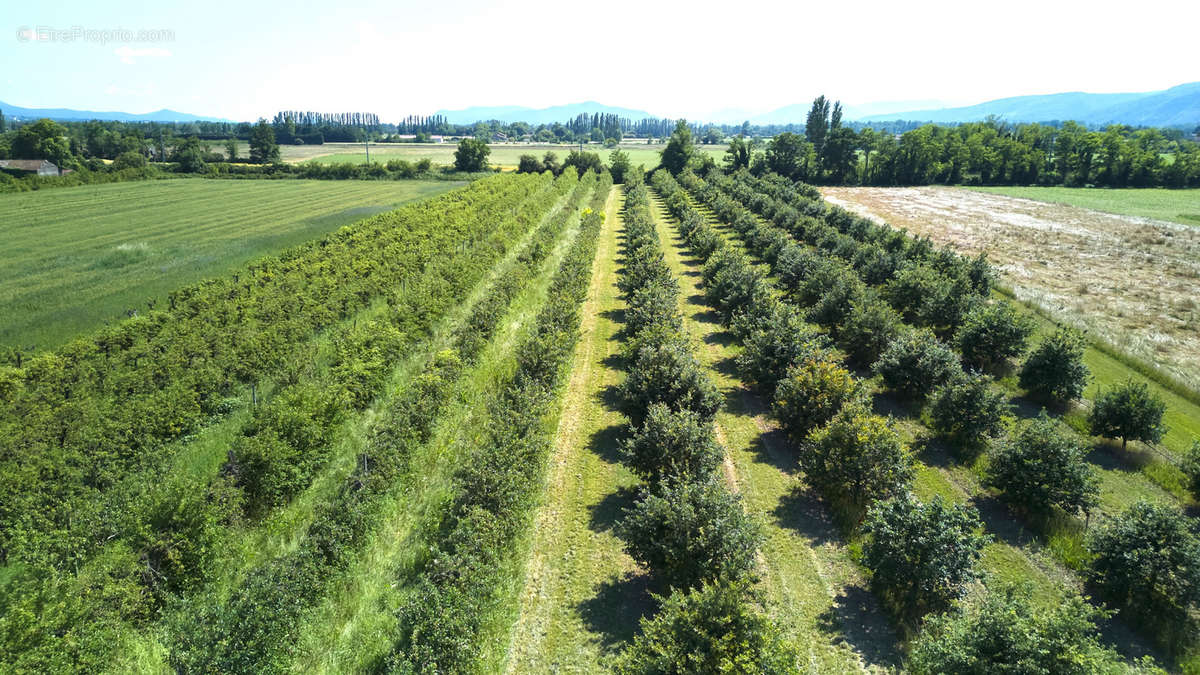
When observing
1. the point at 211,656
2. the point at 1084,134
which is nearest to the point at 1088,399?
the point at 211,656

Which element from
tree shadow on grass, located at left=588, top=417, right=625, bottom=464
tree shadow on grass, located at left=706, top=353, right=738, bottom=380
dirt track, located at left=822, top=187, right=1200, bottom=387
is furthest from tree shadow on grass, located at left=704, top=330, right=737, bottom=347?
dirt track, located at left=822, top=187, right=1200, bottom=387

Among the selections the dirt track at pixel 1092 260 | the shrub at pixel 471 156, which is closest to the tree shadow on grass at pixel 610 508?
the dirt track at pixel 1092 260

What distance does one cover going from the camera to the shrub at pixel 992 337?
2800cm

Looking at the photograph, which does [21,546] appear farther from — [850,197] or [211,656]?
[850,197]

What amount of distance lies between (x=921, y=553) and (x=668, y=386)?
10293 mm

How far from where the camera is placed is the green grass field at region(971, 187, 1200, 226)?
82.7 meters

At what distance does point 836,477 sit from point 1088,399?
693 inches

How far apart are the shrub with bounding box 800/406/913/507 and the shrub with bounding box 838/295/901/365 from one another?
11775 mm

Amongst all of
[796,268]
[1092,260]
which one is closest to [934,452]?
[796,268]

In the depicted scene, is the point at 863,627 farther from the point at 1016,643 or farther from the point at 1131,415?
the point at 1131,415

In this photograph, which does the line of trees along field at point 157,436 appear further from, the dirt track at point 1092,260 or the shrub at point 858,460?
the dirt track at point 1092,260

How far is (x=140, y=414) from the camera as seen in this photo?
66.4 feet

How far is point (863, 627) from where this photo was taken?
47.5 ft

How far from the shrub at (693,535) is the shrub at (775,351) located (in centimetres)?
1193
